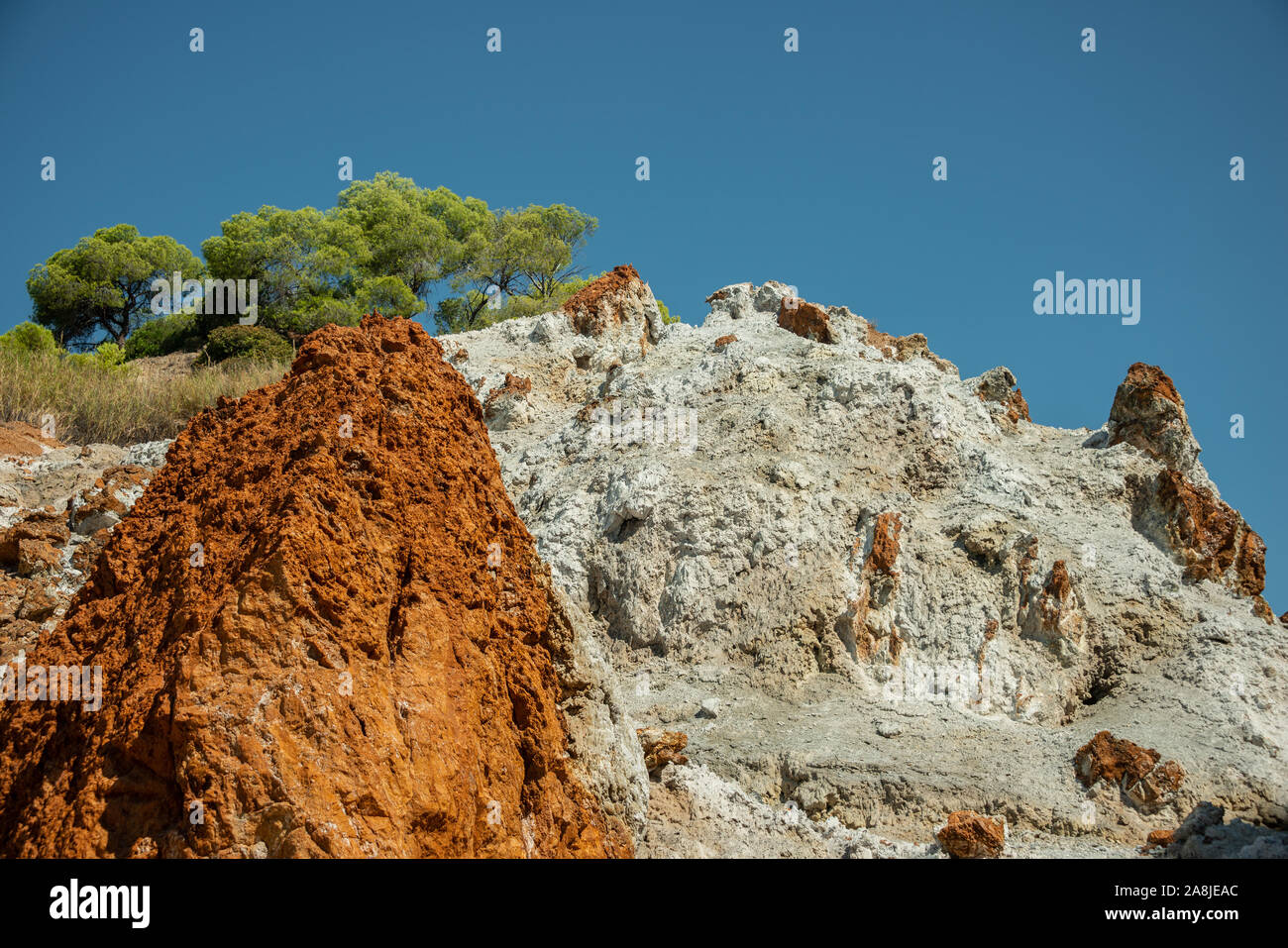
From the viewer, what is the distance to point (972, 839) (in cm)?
776

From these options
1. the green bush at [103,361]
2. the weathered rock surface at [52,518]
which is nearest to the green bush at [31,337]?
the green bush at [103,361]

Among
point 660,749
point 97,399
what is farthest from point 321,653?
point 97,399

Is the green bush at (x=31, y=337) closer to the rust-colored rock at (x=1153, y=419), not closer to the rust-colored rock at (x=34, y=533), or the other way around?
the rust-colored rock at (x=34, y=533)

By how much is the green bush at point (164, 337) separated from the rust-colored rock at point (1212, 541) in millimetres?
25787

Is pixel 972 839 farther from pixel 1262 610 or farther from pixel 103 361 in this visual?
pixel 103 361

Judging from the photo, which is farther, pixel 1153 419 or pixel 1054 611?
pixel 1153 419

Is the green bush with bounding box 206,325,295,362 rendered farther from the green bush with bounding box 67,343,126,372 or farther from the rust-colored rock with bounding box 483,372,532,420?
the rust-colored rock with bounding box 483,372,532,420

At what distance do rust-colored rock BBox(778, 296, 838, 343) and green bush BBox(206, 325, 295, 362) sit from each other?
44.1 ft

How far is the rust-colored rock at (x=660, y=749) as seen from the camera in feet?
23.6

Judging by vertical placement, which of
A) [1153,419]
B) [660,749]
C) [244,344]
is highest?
[244,344]

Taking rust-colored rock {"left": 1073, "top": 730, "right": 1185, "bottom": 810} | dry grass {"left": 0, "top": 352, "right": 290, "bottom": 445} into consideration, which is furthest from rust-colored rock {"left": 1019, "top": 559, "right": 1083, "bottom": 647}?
dry grass {"left": 0, "top": 352, "right": 290, "bottom": 445}

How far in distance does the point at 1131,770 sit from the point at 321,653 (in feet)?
24.9
